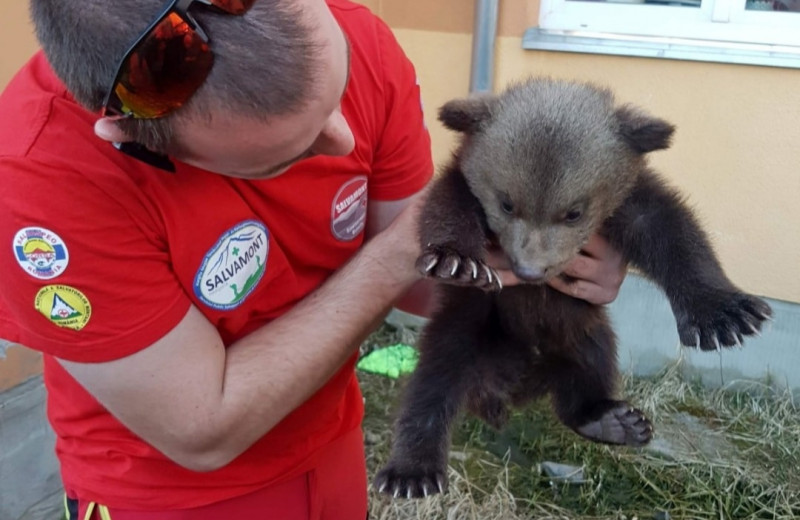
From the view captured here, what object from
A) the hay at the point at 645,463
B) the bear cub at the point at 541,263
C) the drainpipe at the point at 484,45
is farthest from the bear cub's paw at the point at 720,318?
the drainpipe at the point at 484,45

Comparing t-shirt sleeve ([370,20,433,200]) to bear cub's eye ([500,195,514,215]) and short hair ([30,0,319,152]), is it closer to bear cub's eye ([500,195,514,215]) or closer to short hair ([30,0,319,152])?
bear cub's eye ([500,195,514,215])

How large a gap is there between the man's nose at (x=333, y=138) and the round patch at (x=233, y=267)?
262 mm

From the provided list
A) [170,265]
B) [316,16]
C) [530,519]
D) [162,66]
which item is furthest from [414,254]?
[530,519]

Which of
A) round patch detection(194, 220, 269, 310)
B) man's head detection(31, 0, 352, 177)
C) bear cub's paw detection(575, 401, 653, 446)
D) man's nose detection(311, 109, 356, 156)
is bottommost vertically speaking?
bear cub's paw detection(575, 401, 653, 446)

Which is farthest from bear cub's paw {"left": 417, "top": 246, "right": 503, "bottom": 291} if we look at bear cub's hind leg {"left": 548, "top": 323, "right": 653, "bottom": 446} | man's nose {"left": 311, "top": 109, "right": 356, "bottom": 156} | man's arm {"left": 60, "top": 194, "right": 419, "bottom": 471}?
bear cub's hind leg {"left": 548, "top": 323, "right": 653, "bottom": 446}

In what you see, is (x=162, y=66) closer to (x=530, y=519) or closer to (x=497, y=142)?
(x=497, y=142)

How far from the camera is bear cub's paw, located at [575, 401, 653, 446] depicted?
2395mm

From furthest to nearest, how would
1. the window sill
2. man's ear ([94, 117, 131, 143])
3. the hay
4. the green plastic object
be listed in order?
1. the green plastic object
2. the window sill
3. the hay
4. man's ear ([94, 117, 131, 143])

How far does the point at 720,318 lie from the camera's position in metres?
2.00

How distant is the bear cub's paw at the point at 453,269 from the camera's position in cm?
198

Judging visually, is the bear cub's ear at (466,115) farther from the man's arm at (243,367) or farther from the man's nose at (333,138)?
the man's nose at (333,138)

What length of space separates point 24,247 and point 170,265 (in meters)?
0.32

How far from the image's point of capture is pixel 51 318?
1537 millimetres

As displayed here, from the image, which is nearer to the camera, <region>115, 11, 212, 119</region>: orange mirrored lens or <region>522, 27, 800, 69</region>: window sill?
<region>115, 11, 212, 119</region>: orange mirrored lens
